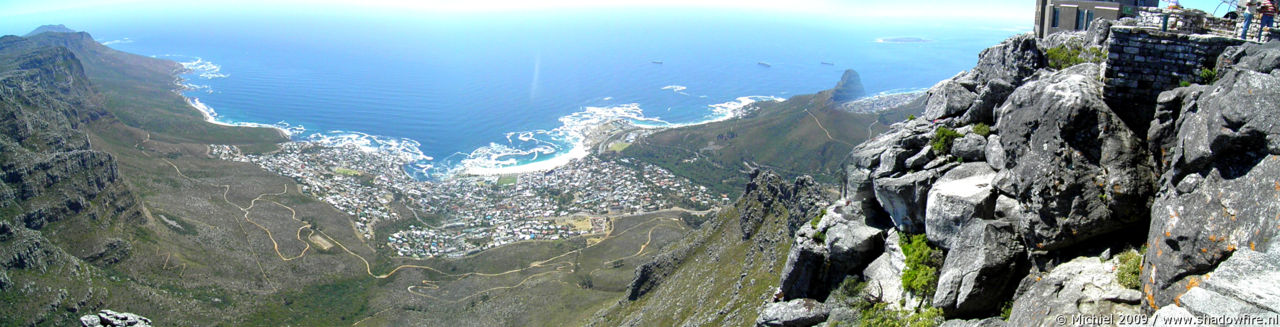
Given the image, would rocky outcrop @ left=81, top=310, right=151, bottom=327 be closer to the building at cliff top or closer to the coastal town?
the coastal town

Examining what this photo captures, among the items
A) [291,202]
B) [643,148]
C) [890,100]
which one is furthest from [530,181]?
[890,100]

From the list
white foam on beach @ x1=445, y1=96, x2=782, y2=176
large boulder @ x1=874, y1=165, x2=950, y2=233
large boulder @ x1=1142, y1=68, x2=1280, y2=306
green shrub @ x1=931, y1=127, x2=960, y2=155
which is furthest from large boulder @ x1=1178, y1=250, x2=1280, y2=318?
white foam on beach @ x1=445, y1=96, x2=782, y2=176

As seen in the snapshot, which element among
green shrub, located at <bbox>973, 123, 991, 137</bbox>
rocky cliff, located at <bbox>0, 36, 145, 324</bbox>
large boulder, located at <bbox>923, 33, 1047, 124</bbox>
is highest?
large boulder, located at <bbox>923, 33, 1047, 124</bbox>

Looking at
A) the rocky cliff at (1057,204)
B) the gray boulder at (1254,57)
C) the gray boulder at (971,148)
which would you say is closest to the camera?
the rocky cliff at (1057,204)

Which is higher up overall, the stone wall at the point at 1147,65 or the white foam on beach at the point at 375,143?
the stone wall at the point at 1147,65

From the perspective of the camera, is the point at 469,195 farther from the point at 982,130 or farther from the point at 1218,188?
→ the point at 1218,188

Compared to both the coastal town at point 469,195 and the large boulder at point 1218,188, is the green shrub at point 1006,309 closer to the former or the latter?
the large boulder at point 1218,188

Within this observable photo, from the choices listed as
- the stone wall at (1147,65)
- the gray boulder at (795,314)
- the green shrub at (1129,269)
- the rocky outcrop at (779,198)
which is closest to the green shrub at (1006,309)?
the green shrub at (1129,269)
